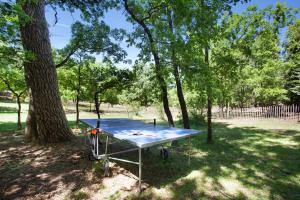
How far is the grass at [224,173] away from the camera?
15.5ft

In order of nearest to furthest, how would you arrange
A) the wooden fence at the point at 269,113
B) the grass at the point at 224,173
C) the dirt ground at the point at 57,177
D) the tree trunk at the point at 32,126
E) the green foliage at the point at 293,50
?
the dirt ground at the point at 57,177, the grass at the point at 224,173, the tree trunk at the point at 32,126, the wooden fence at the point at 269,113, the green foliage at the point at 293,50

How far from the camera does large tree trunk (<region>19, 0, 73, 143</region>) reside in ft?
24.5

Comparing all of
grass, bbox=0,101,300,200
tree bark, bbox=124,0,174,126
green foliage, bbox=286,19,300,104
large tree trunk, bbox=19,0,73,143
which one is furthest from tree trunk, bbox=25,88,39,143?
green foliage, bbox=286,19,300,104

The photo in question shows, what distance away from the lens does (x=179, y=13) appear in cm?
711

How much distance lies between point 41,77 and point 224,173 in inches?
273

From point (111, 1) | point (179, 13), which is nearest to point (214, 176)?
point (179, 13)

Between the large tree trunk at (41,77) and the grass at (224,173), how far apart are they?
3073 mm

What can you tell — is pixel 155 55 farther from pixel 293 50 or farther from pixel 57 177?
pixel 293 50

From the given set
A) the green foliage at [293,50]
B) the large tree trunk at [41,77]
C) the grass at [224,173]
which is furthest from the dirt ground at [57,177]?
the green foliage at [293,50]

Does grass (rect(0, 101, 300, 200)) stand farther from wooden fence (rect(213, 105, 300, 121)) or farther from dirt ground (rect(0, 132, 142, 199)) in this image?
wooden fence (rect(213, 105, 300, 121))

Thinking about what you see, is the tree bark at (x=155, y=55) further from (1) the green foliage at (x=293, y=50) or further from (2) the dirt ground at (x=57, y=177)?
(1) the green foliage at (x=293, y=50)

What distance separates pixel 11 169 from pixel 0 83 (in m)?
11.5

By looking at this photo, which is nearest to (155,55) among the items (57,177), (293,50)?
(57,177)

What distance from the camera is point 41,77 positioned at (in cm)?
756
